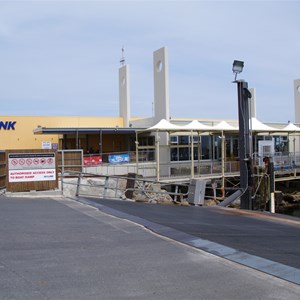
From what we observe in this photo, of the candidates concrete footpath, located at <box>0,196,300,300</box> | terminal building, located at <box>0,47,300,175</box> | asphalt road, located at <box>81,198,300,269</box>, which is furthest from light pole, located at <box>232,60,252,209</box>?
terminal building, located at <box>0,47,300,175</box>

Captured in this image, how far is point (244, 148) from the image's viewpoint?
17688 millimetres

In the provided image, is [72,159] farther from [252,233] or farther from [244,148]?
[252,233]

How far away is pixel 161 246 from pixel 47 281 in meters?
2.58

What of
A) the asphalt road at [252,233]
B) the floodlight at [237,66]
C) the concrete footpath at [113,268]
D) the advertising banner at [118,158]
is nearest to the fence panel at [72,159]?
the advertising banner at [118,158]

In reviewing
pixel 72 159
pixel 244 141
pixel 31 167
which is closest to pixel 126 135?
pixel 72 159

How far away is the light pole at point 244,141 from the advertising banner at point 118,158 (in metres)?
15.4

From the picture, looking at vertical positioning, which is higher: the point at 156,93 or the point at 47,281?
the point at 156,93

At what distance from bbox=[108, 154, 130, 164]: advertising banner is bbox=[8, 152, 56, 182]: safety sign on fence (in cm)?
1557

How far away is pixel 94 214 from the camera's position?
11.4 m

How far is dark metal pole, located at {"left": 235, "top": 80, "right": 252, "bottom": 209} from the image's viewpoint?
17.7 m

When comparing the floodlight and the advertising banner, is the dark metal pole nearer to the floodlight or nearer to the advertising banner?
the floodlight

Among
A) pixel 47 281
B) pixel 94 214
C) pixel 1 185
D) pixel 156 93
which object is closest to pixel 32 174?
pixel 1 185

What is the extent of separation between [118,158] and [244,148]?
627 inches

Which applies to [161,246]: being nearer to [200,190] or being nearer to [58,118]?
[200,190]
